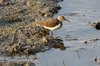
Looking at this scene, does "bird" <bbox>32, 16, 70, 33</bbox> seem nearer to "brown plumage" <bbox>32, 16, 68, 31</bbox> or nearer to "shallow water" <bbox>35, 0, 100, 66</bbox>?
"brown plumage" <bbox>32, 16, 68, 31</bbox>

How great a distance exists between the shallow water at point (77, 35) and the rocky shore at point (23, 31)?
1.32 feet

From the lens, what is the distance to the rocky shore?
11.8m

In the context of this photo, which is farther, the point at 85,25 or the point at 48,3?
the point at 48,3

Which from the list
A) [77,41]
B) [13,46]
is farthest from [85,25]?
[13,46]

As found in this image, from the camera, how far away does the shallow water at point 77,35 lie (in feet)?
36.9

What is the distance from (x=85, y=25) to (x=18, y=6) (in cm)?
406

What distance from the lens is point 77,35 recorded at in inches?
547

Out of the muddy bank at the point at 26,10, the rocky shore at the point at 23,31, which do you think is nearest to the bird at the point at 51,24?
the rocky shore at the point at 23,31

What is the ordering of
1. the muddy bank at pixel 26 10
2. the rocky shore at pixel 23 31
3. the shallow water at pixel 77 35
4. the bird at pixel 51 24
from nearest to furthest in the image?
the shallow water at pixel 77 35
the rocky shore at pixel 23 31
the bird at pixel 51 24
the muddy bank at pixel 26 10

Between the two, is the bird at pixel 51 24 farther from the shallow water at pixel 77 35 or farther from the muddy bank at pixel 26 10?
the muddy bank at pixel 26 10

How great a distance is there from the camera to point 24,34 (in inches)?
519

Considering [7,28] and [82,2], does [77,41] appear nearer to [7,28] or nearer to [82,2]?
[7,28]

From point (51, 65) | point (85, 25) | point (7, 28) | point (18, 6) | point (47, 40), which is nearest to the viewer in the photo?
point (51, 65)

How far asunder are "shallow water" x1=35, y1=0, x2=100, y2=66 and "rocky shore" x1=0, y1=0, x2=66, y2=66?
0.40 meters
